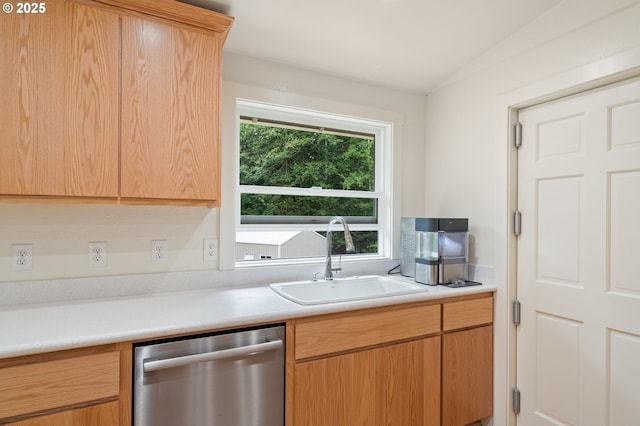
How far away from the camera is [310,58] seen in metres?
2.10

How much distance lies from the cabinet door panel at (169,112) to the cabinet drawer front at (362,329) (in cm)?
78

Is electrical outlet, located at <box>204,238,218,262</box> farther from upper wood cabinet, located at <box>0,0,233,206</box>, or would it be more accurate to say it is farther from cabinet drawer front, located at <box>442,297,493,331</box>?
cabinet drawer front, located at <box>442,297,493,331</box>

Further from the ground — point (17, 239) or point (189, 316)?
point (17, 239)

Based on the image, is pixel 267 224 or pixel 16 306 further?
pixel 267 224

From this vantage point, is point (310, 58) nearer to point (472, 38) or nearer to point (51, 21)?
point (472, 38)

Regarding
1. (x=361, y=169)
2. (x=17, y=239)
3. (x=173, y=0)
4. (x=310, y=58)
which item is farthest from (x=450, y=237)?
(x=17, y=239)

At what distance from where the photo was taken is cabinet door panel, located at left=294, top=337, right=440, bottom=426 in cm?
155

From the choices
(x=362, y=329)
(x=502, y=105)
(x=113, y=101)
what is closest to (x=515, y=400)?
(x=362, y=329)

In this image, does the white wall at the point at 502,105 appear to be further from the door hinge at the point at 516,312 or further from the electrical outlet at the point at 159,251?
the electrical outlet at the point at 159,251

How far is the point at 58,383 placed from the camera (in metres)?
1.13

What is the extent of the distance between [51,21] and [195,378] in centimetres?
148

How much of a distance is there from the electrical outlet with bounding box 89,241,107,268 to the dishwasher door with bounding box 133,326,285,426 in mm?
650

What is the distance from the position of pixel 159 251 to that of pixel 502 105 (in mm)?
→ 2131

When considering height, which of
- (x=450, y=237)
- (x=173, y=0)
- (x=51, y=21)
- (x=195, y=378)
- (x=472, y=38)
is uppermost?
(x=472, y=38)
